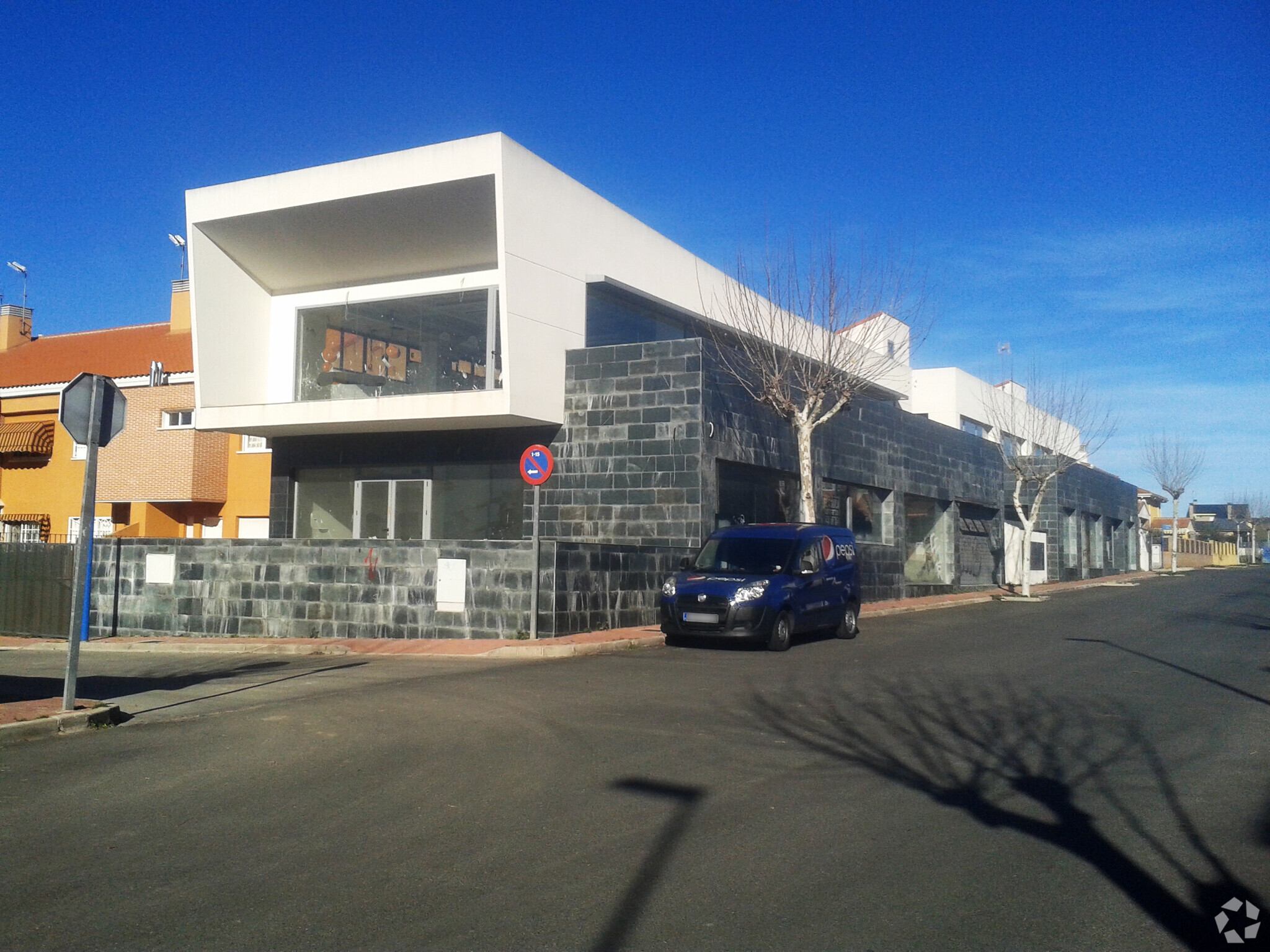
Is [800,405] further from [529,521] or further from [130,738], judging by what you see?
[130,738]

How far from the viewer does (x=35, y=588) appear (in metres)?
20.1

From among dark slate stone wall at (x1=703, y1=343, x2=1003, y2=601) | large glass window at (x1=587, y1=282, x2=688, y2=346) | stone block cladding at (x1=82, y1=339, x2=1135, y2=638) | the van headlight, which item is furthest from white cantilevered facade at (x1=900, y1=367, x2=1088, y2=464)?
the van headlight

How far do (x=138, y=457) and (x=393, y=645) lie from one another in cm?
1812

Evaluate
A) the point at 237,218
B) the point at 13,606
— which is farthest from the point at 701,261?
the point at 13,606

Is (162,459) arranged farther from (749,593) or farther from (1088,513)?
(1088,513)

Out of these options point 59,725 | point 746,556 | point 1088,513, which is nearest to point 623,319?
point 746,556

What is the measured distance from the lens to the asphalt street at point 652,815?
4352 millimetres

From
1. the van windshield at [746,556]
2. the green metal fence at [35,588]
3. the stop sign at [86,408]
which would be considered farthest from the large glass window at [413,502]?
the stop sign at [86,408]

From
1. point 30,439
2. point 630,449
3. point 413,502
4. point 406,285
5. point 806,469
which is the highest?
point 406,285

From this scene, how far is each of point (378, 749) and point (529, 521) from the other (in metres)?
12.8

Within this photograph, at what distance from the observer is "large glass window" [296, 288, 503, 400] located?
20.2 m

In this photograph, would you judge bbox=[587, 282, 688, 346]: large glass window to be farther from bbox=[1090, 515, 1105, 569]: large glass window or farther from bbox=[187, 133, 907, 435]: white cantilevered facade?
bbox=[1090, 515, 1105, 569]: large glass window

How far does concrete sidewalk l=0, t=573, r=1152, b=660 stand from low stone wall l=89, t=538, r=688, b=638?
11.1 inches

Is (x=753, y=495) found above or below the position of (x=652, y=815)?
above
